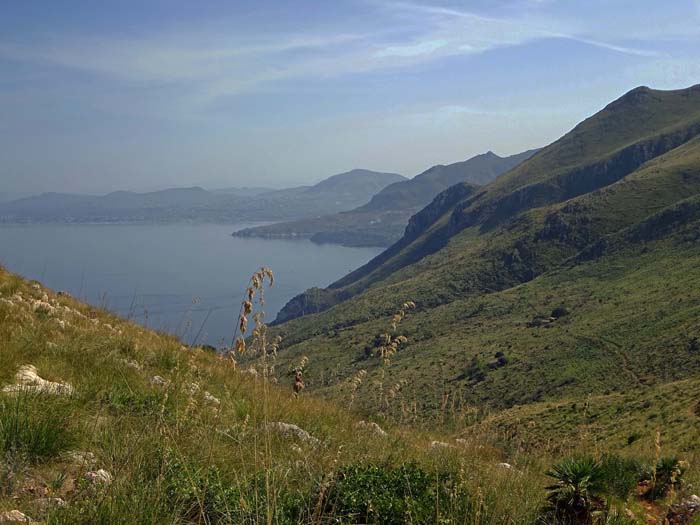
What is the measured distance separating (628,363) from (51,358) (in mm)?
49888

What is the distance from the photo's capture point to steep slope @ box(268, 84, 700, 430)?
4678 cm

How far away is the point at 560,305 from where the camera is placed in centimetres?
7450

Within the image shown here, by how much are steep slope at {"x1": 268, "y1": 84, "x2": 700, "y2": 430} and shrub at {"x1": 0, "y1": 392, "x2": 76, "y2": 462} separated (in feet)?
11.8

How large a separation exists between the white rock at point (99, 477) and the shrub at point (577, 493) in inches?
103

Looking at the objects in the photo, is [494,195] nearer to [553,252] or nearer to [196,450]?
[553,252]

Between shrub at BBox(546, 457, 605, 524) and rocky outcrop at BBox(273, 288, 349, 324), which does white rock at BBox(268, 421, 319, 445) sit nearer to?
shrub at BBox(546, 457, 605, 524)

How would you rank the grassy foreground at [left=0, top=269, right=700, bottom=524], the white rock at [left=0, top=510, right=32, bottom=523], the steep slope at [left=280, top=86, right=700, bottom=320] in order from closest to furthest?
the white rock at [left=0, top=510, right=32, bottom=523] < the grassy foreground at [left=0, top=269, right=700, bottom=524] < the steep slope at [left=280, top=86, right=700, bottom=320]

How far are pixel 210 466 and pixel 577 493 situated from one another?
2.28m

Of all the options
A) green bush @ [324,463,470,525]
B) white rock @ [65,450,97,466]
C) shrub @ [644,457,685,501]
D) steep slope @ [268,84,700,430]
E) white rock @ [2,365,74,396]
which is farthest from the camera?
steep slope @ [268,84,700,430]

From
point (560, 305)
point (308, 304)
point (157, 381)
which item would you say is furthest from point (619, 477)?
point (308, 304)

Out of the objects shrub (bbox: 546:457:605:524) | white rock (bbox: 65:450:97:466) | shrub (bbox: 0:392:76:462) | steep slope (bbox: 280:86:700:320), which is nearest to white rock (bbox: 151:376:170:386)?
shrub (bbox: 0:392:76:462)

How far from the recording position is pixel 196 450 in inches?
137

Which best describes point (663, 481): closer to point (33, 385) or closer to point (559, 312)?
point (33, 385)

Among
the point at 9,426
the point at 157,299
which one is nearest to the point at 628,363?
the point at 9,426
